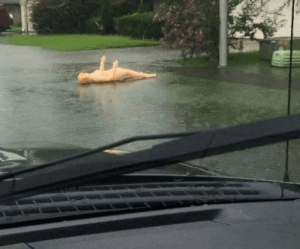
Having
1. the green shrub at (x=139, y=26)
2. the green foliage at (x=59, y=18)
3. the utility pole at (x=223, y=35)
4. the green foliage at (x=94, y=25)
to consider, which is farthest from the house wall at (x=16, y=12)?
the utility pole at (x=223, y=35)

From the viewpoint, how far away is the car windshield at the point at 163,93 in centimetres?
611

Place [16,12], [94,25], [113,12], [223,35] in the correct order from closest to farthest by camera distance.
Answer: [223,35] → [113,12] → [94,25] → [16,12]

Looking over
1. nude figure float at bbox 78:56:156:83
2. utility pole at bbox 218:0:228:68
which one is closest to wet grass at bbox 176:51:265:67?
utility pole at bbox 218:0:228:68

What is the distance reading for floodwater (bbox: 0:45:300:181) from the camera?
691 centimetres

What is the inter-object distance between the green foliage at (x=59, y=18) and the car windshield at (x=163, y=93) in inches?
528

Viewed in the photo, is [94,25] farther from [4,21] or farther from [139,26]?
[4,21]

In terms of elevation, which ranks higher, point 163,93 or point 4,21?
point 163,93

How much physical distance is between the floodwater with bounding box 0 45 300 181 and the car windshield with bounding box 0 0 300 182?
15 mm

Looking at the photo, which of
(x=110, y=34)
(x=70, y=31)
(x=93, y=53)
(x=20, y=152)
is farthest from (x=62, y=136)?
(x=70, y=31)

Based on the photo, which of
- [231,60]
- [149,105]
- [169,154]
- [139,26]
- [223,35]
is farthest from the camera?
[139,26]

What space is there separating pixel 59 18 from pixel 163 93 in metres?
30.6

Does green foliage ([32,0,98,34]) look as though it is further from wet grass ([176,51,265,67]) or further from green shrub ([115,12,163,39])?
wet grass ([176,51,265,67])

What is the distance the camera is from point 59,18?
1652 inches

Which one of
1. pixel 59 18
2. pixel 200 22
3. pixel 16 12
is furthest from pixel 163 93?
pixel 16 12
